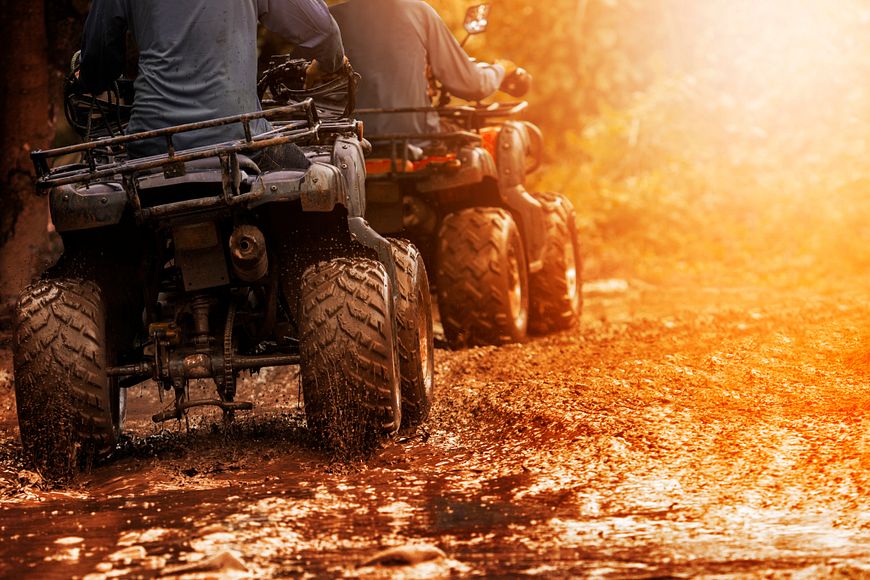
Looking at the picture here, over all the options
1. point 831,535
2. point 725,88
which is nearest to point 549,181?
point 725,88

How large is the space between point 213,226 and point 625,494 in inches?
73.1

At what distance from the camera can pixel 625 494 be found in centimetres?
497

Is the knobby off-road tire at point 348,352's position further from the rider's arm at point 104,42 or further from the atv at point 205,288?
the rider's arm at point 104,42

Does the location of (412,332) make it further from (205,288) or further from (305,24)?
(305,24)

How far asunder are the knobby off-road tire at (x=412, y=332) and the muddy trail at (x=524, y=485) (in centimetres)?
12

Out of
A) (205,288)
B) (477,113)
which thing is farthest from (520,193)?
(205,288)

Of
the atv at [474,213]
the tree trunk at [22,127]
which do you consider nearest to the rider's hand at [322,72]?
the atv at [474,213]

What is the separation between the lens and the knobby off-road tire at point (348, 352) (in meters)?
5.52

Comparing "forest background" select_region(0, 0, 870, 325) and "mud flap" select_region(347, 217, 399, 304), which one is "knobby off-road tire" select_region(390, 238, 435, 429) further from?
"forest background" select_region(0, 0, 870, 325)

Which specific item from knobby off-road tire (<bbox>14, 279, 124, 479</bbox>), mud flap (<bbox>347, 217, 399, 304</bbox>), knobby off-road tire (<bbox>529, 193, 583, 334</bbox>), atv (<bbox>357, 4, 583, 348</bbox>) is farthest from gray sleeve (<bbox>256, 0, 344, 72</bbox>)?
knobby off-road tire (<bbox>529, 193, 583, 334</bbox>)

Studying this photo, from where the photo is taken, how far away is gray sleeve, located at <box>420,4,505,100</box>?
357 inches

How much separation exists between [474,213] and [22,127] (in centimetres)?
392

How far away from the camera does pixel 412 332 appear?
6250 mm

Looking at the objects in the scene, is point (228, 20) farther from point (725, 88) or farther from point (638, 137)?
point (725, 88)
